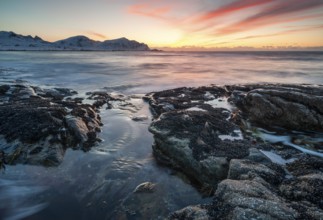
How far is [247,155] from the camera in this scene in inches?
249

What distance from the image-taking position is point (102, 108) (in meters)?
13.3

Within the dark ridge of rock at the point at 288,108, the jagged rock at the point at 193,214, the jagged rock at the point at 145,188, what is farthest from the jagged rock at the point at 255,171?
the dark ridge of rock at the point at 288,108

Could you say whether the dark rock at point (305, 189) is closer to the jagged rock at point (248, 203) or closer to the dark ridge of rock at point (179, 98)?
the jagged rock at point (248, 203)

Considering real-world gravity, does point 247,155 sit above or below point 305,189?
below

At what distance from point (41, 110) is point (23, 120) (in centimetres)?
90

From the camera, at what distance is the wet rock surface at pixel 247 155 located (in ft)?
12.5

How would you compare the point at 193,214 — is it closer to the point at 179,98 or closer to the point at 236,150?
the point at 236,150

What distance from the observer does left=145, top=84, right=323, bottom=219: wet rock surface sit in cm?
379

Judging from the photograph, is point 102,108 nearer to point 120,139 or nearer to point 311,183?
point 120,139

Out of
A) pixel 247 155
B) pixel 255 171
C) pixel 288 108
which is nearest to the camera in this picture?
pixel 255 171

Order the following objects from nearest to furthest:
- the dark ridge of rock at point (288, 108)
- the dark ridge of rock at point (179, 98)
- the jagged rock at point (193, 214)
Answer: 1. the jagged rock at point (193, 214)
2. the dark ridge of rock at point (288, 108)
3. the dark ridge of rock at point (179, 98)

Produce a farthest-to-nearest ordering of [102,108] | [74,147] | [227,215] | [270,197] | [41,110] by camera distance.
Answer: [102,108]
[41,110]
[74,147]
[270,197]
[227,215]

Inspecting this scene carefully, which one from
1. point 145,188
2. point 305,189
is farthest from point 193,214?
point 145,188

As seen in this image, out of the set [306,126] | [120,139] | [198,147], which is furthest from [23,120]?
[306,126]
